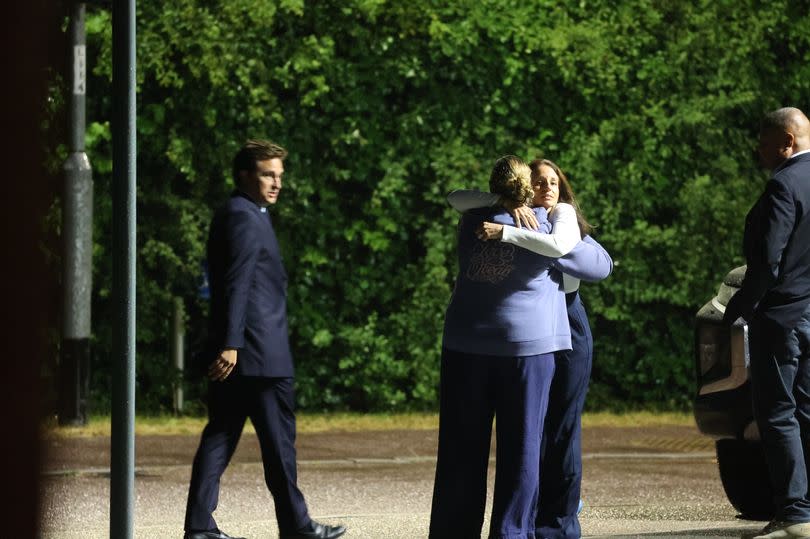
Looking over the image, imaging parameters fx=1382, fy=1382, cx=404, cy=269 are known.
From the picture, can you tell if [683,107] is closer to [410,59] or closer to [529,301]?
[410,59]

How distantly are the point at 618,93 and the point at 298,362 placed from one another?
387 centimetres

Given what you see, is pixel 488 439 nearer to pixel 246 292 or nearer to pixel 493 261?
pixel 493 261

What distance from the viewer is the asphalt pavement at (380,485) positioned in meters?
6.56

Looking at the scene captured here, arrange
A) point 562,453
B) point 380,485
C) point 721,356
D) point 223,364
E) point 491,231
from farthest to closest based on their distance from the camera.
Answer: point 380,485
point 721,356
point 223,364
point 562,453
point 491,231

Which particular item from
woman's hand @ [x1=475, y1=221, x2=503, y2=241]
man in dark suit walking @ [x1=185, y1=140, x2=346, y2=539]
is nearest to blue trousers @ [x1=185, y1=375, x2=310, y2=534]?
man in dark suit walking @ [x1=185, y1=140, x2=346, y2=539]

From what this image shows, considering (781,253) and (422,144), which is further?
(422,144)

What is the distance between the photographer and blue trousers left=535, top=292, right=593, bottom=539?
5262 mm

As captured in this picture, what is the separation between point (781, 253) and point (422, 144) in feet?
23.8

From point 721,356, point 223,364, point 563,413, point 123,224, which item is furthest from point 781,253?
point 123,224

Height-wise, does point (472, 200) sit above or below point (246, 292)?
above

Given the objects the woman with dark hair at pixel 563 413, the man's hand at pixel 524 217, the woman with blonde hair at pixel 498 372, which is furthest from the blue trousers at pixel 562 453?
the man's hand at pixel 524 217

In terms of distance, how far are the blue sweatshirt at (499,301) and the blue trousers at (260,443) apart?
1.02 m

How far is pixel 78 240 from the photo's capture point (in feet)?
37.0

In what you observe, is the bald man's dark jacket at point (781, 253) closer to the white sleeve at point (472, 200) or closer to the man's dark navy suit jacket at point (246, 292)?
the white sleeve at point (472, 200)
